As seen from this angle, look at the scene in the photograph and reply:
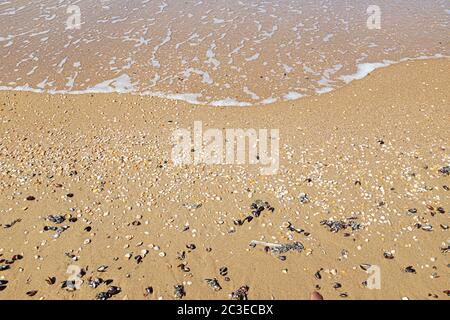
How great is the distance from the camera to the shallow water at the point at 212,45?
1238 cm

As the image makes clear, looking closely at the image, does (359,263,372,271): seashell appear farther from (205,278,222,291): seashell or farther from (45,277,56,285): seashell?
(45,277,56,285): seashell

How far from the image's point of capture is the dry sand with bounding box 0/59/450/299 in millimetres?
5793

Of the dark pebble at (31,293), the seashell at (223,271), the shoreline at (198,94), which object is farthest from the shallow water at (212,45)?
the dark pebble at (31,293)

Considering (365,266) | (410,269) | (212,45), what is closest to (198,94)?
(212,45)

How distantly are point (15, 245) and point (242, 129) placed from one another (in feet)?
20.2

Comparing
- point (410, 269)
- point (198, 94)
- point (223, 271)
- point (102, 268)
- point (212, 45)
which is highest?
point (212, 45)

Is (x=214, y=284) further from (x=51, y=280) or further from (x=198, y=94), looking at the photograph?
(x=198, y=94)

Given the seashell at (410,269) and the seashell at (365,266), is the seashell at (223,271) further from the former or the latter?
the seashell at (410,269)

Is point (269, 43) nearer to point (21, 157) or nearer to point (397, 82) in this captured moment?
point (397, 82)

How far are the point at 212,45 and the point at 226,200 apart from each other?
33.7 feet

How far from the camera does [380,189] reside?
7340mm

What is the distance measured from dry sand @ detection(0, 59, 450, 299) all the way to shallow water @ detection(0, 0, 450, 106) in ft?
6.23

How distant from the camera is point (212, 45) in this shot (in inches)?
607

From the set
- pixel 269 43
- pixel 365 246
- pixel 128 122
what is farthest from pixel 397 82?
pixel 128 122
